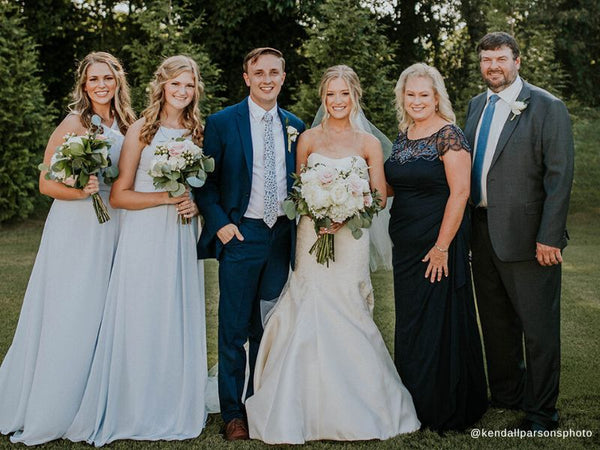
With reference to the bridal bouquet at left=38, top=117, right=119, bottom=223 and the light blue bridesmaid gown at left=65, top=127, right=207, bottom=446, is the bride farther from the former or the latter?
the bridal bouquet at left=38, top=117, right=119, bottom=223

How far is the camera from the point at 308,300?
4.72 m

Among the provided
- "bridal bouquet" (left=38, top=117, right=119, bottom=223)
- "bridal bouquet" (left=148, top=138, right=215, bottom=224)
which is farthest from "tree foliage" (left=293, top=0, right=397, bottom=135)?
"bridal bouquet" (left=38, top=117, right=119, bottom=223)

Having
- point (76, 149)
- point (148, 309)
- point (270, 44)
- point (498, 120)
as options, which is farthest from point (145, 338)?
point (270, 44)

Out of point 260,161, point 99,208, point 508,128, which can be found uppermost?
point 508,128

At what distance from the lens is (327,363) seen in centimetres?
457

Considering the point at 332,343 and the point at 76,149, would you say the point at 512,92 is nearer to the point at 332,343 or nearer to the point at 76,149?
the point at 332,343

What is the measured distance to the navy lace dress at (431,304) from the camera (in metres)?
4.62

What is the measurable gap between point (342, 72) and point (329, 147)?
51 centimetres

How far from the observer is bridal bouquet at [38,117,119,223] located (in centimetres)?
429

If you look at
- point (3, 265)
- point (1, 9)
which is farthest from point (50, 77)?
point (3, 265)

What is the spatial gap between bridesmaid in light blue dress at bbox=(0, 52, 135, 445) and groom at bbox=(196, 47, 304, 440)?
0.71 metres

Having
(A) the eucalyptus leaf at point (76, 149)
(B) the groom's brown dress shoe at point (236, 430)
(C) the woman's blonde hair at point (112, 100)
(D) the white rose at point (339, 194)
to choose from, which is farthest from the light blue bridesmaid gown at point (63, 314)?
(D) the white rose at point (339, 194)

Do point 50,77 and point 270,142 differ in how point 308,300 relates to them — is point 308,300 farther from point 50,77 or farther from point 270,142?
point 50,77

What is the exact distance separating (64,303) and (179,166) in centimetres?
123
